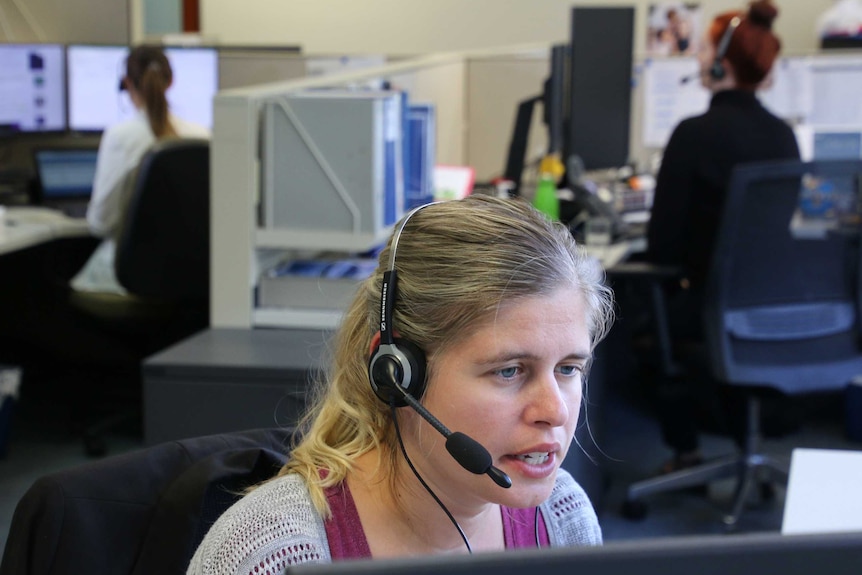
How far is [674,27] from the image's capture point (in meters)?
5.52

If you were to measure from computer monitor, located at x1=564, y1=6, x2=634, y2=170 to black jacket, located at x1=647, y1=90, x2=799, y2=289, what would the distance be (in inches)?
22.0

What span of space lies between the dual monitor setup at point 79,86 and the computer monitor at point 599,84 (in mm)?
1381

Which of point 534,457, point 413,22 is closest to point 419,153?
point 534,457

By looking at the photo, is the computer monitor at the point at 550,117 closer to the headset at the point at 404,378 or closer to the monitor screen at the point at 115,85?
the monitor screen at the point at 115,85

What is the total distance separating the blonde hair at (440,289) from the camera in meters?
0.88

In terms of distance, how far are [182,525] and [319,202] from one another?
1.18m

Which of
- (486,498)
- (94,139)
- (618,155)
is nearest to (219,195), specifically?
(486,498)

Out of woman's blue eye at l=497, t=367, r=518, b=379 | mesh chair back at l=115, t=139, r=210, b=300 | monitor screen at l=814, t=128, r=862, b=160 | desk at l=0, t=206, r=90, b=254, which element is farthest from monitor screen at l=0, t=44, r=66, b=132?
woman's blue eye at l=497, t=367, r=518, b=379

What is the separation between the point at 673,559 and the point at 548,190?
2734 millimetres

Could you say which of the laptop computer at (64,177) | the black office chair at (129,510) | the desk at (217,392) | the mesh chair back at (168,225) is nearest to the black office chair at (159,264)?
the mesh chair back at (168,225)

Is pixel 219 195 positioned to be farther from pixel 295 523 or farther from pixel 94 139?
pixel 94 139

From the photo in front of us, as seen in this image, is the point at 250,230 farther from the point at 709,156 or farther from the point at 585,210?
the point at 585,210

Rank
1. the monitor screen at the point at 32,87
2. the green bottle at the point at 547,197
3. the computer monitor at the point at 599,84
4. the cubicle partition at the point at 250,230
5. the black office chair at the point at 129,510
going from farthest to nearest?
the monitor screen at the point at 32,87 < the computer monitor at the point at 599,84 < the green bottle at the point at 547,197 < the cubicle partition at the point at 250,230 < the black office chair at the point at 129,510

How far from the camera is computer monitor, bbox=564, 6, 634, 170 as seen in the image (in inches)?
131
